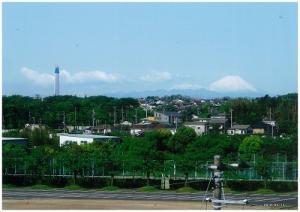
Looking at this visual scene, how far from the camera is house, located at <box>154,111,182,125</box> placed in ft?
64.7

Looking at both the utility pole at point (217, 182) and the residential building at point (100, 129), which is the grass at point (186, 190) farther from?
the residential building at point (100, 129)

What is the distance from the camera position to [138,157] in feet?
35.7

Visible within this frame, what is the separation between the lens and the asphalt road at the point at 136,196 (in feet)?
29.2

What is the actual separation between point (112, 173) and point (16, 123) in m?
6.52

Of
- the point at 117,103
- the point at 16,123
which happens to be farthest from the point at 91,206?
the point at 117,103

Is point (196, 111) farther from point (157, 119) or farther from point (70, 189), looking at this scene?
point (70, 189)

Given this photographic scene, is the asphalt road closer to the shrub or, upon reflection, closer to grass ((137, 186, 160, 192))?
grass ((137, 186, 160, 192))

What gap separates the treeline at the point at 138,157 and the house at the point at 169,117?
673 centimetres

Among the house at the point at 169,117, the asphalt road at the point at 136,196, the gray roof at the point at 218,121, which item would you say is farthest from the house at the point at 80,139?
the house at the point at 169,117

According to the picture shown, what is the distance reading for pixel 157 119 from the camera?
2008cm

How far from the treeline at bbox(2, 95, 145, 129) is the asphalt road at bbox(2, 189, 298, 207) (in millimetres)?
6394

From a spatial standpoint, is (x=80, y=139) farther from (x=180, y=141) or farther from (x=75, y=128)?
(x=75, y=128)

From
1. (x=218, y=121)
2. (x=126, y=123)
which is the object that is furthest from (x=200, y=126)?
(x=126, y=123)

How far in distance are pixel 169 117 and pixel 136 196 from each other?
10.8 m
